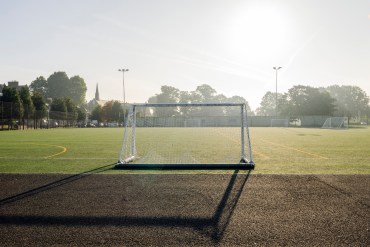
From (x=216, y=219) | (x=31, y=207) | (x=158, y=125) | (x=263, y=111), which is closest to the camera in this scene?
(x=216, y=219)

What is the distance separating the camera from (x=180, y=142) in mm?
19391

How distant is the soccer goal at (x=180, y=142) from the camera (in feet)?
32.5

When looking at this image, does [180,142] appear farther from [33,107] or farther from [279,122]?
[279,122]

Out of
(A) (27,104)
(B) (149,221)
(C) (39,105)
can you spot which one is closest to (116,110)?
(C) (39,105)

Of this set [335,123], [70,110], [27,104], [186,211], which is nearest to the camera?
[186,211]

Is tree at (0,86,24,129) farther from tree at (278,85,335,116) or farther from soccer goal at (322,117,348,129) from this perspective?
tree at (278,85,335,116)

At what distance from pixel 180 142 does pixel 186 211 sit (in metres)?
14.4

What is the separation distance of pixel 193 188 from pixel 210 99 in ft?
353

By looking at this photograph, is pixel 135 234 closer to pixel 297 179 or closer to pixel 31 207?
pixel 31 207

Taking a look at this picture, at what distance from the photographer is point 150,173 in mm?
8320

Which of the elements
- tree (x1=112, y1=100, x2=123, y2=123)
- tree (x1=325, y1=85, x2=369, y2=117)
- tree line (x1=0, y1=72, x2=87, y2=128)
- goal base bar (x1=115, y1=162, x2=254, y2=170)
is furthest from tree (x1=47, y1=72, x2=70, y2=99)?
goal base bar (x1=115, y1=162, x2=254, y2=170)

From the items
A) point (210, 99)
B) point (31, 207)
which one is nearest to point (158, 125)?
point (31, 207)

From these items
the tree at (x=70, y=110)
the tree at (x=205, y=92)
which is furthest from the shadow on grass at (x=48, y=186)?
the tree at (x=205, y=92)

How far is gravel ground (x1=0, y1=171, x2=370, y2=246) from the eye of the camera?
3904mm
